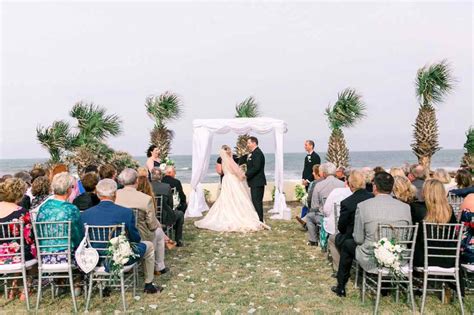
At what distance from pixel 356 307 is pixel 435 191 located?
5.21 ft

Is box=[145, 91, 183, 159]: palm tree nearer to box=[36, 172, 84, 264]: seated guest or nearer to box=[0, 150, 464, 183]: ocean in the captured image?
box=[36, 172, 84, 264]: seated guest

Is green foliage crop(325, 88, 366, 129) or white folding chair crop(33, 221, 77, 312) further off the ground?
green foliage crop(325, 88, 366, 129)

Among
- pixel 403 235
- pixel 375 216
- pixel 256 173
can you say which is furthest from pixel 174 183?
pixel 403 235

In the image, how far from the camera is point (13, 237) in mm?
4746

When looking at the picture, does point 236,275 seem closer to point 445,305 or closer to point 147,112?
point 445,305

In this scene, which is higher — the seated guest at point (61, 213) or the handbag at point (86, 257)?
the seated guest at point (61, 213)

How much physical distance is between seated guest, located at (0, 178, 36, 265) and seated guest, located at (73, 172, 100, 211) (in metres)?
0.83

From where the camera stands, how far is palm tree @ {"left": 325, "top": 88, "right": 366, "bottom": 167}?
53.1ft

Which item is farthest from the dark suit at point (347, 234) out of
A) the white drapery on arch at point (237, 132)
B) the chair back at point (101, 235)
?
the white drapery on arch at point (237, 132)

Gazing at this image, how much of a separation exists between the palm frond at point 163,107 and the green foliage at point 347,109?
6.01 meters

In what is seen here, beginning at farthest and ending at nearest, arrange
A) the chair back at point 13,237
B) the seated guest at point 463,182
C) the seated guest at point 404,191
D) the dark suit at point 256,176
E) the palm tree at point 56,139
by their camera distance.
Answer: the palm tree at point 56,139 → the dark suit at point 256,176 → the seated guest at point 463,182 → the seated guest at point 404,191 → the chair back at point 13,237

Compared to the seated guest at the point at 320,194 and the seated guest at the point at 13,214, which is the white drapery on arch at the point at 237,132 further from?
the seated guest at the point at 13,214

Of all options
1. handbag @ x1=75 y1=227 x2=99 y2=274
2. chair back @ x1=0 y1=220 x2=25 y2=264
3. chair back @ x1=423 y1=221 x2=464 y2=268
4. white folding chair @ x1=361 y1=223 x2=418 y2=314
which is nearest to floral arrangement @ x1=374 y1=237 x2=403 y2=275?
white folding chair @ x1=361 y1=223 x2=418 y2=314

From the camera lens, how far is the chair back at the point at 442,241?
4.55m
